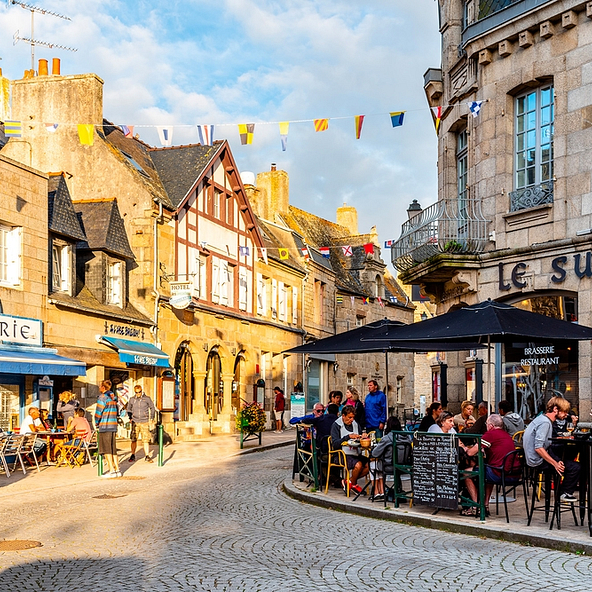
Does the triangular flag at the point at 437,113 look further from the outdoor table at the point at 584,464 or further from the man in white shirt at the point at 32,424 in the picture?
the man in white shirt at the point at 32,424

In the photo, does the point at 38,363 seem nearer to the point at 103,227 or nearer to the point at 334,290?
the point at 103,227

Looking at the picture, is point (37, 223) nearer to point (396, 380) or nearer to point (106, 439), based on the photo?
point (106, 439)

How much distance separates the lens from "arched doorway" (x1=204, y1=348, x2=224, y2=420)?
2879 centimetres

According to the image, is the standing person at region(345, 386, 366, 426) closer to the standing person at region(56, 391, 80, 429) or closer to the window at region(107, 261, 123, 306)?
the standing person at region(56, 391, 80, 429)

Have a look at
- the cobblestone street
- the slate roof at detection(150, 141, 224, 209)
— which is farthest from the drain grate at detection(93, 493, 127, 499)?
the slate roof at detection(150, 141, 224, 209)

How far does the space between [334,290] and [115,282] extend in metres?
18.2

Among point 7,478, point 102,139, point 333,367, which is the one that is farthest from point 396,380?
point 7,478

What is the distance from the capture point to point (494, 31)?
1580 centimetres

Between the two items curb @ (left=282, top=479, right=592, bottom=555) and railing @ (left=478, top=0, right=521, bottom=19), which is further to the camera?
railing @ (left=478, top=0, right=521, bottom=19)

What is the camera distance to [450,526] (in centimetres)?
919

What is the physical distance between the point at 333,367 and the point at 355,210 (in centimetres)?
1621

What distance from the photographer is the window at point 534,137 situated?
15.3 meters

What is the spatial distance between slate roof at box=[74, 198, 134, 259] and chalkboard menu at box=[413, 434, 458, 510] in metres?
15.3

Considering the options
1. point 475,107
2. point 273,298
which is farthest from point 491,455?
point 273,298
